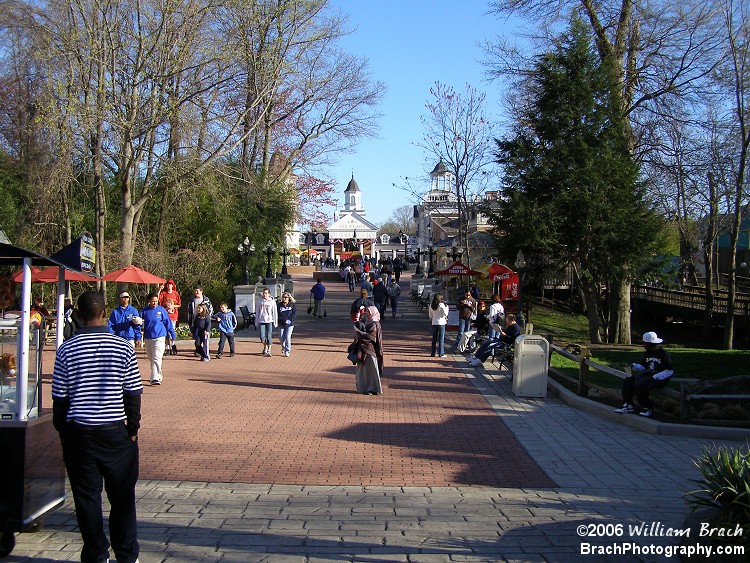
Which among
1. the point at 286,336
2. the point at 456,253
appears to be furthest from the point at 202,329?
the point at 456,253

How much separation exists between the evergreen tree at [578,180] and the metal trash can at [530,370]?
9747 mm

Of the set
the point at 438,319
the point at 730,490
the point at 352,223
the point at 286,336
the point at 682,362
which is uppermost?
the point at 352,223

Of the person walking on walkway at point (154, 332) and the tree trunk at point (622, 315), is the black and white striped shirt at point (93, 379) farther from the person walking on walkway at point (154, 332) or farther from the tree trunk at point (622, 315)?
the tree trunk at point (622, 315)

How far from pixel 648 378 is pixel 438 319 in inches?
305

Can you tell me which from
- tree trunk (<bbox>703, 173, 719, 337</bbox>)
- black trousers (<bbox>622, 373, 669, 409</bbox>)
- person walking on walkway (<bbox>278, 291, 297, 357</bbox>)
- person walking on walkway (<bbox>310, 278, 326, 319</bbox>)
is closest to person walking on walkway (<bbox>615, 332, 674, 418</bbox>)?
black trousers (<bbox>622, 373, 669, 409</bbox>)

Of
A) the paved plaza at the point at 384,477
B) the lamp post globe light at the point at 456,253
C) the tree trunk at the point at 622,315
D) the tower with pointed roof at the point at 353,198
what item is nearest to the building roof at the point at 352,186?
the tower with pointed roof at the point at 353,198

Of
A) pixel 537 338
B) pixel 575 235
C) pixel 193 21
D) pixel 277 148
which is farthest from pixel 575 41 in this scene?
pixel 277 148

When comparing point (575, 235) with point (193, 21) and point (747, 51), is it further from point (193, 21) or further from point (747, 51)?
point (193, 21)

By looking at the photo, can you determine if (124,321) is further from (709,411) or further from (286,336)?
(709,411)

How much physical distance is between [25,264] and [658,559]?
17.3ft

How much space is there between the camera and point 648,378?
1042 cm

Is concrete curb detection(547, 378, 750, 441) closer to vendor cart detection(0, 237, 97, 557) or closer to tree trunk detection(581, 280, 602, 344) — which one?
vendor cart detection(0, 237, 97, 557)

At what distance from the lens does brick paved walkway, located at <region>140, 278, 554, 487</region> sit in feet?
25.2

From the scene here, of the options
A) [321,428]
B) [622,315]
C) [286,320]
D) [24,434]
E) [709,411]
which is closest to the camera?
[24,434]
